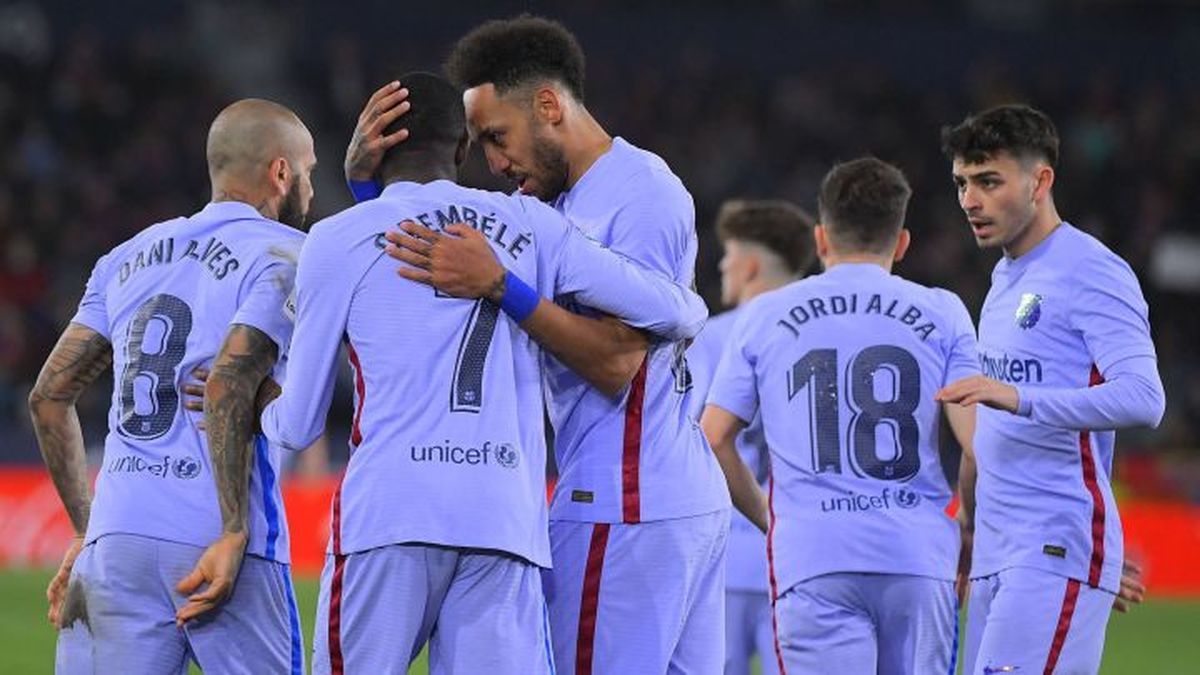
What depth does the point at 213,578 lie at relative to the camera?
17.2ft

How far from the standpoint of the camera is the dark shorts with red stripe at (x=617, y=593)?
5.23 meters

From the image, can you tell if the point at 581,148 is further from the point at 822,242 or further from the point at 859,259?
the point at 822,242

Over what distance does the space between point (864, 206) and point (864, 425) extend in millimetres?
798

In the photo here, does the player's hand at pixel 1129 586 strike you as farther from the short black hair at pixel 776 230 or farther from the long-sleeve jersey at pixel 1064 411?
the short black hair at pixel 776 230

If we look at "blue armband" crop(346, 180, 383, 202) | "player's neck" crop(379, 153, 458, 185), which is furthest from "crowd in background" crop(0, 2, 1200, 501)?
"player's neck" crop(379, 153, 458, 185)

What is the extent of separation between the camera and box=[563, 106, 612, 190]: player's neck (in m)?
5.40

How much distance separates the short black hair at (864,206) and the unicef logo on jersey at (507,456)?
7.17 ft

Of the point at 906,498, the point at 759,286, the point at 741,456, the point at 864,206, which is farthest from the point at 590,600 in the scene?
the point at 759,286

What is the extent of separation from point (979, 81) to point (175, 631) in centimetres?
2200

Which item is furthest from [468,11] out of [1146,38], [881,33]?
[1146,38]

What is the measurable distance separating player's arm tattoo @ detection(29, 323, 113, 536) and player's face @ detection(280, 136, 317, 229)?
68 cm

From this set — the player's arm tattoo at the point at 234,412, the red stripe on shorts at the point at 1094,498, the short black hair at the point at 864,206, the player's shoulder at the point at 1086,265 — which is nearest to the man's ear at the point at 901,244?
the short black hair at the point at 864,206

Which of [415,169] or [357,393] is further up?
[415,169]

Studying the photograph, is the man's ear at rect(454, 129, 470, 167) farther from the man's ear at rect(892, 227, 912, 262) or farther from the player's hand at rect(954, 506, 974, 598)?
the player's hand at rect(954, 506, 974, 598)
